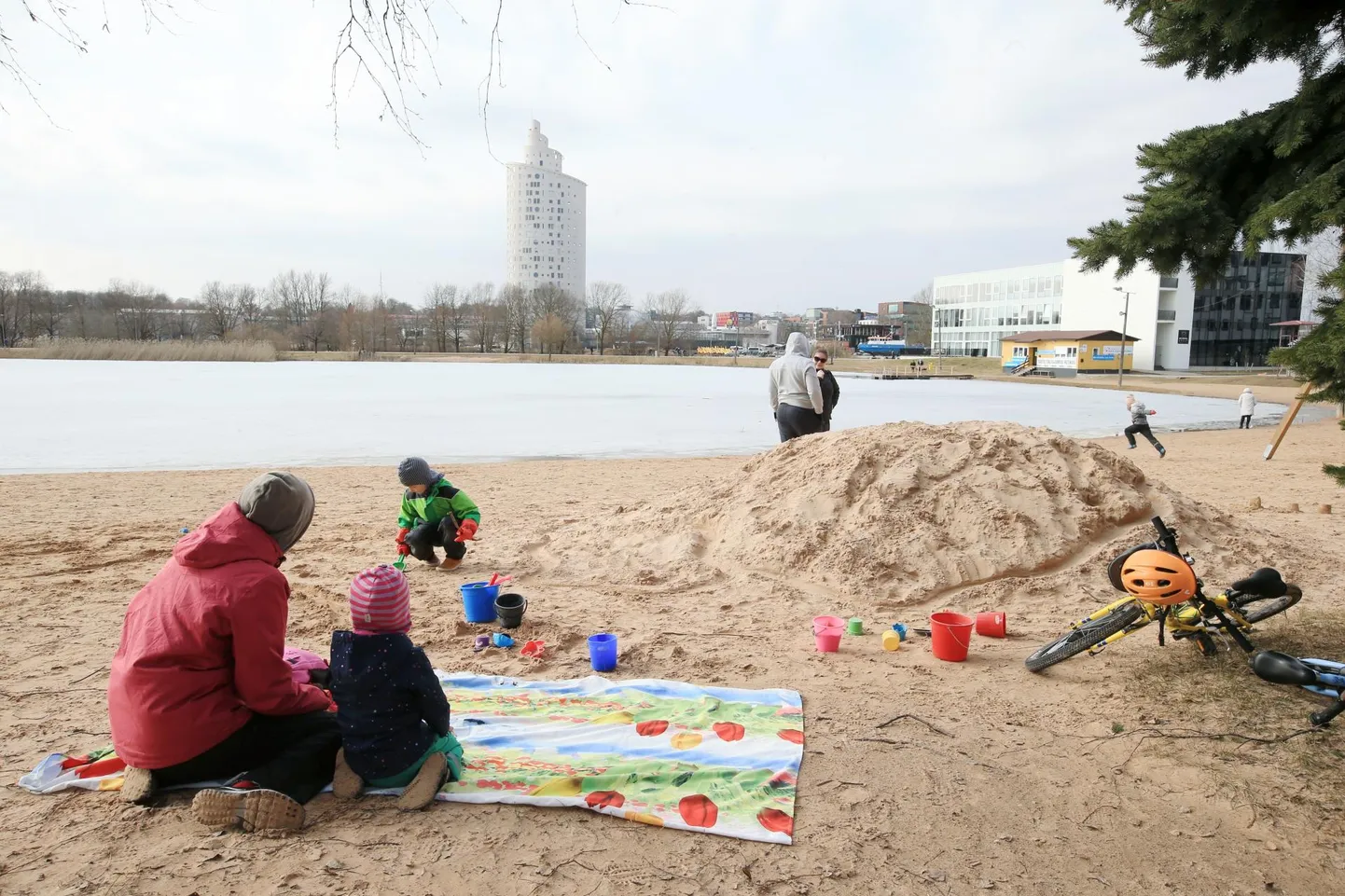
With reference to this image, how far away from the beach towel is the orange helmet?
1.54 meters

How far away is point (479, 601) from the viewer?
16.5 ft

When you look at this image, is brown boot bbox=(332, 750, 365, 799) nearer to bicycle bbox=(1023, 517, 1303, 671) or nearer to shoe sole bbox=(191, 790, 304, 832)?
shoe sole bbox=(191, 790, 304, 832)

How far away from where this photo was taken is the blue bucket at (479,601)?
16.5ft

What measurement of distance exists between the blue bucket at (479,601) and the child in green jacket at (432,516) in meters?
1.03

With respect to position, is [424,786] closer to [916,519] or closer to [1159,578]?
[1159,578]

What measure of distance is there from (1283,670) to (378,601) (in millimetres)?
2975

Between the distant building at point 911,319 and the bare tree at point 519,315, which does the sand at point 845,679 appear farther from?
the distant building at point 911,319

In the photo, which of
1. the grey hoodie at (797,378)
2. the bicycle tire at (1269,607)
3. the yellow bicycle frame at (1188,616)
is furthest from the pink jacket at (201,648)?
the grey hoodie at (797,378)

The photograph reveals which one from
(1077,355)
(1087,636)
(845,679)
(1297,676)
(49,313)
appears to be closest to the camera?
(1297,676)

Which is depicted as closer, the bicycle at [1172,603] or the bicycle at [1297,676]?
the bicycle at [1297,676]

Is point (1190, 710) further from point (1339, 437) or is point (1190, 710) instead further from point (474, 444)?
point (1339, 437)

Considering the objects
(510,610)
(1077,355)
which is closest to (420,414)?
(510,610)

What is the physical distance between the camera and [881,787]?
10.0 ft

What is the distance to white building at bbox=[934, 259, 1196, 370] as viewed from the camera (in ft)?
189
